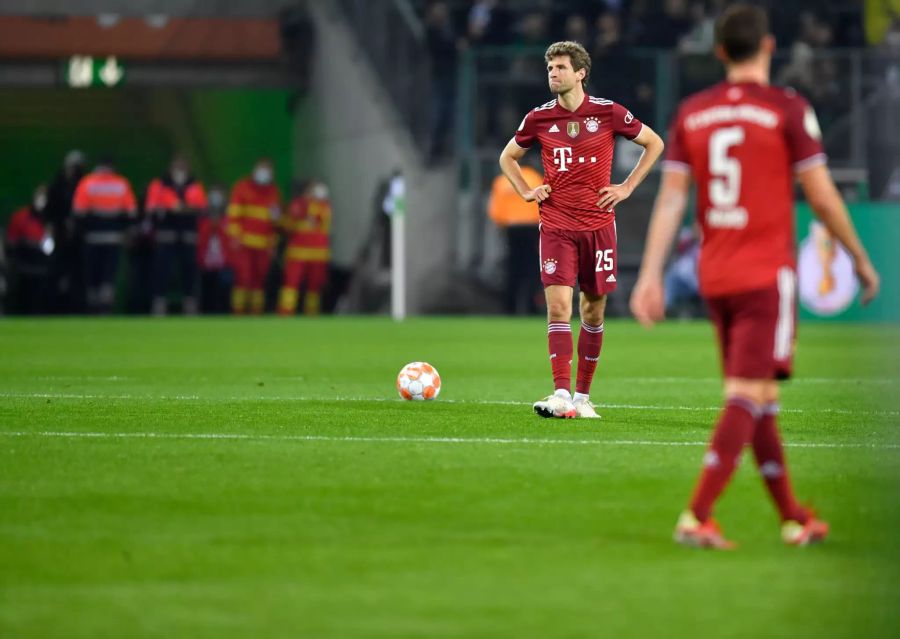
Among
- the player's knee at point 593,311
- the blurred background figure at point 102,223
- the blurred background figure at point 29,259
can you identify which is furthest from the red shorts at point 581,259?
the blurred background figure at point 29,259

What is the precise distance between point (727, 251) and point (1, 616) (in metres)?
2.61

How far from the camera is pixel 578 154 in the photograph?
1049 centimetres

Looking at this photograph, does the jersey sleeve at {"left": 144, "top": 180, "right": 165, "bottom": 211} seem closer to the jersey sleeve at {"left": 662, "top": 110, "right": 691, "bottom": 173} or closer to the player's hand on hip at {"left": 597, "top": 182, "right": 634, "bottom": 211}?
the player's hand on hip at {"left": 597, "top": 182, "right": 634, "bottom": 211}

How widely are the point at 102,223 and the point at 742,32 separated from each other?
23.5 meters

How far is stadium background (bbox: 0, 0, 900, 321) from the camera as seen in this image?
27.3 m

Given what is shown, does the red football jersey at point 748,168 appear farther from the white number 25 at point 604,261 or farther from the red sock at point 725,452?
the white number 25 at point 604,261

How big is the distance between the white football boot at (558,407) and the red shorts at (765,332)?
436 centimetres

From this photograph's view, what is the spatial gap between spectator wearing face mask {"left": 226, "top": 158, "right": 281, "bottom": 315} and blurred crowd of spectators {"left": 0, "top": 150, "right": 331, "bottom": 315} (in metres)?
0.02

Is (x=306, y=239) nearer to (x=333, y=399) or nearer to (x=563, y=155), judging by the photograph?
(x=333, y=399)

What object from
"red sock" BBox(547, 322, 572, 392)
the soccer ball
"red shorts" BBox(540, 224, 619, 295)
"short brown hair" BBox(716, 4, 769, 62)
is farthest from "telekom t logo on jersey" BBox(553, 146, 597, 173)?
"short brown hair" BBox(716, 4, 769, 62)

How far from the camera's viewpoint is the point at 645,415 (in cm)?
1062

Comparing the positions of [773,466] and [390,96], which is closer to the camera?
[773,466]

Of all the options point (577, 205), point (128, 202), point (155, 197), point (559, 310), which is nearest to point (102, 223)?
point (128, 202)

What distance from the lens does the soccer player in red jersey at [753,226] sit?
18.9 ft
